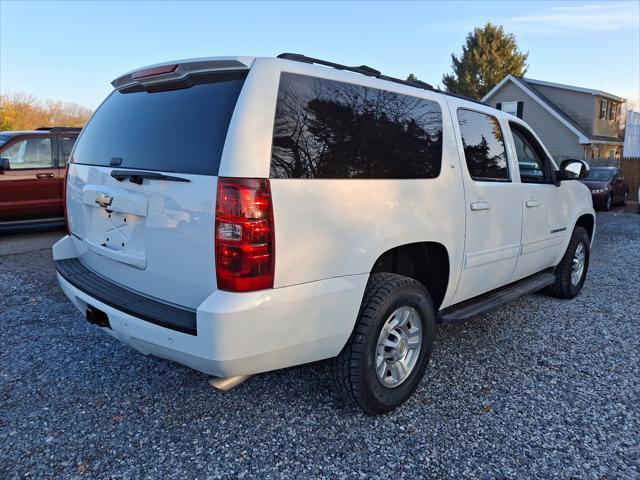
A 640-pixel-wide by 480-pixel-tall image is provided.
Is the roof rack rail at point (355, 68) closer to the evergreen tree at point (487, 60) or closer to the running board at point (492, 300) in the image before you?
the running board at point (492, 300)

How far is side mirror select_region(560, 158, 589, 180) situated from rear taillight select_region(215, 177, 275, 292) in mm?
3627

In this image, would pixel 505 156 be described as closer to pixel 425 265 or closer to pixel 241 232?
pixel 425 265

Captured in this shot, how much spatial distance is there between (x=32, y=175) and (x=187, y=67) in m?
7.53

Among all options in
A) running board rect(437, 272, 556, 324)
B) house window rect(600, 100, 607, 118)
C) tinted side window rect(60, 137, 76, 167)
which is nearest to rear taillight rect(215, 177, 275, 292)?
running board rect(437, 272, 556, 324)

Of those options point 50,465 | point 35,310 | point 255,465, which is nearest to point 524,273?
point 255,465

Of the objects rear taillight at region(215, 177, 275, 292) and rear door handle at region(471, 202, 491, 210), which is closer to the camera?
rear taillight at region(215, 177, 275, 292)

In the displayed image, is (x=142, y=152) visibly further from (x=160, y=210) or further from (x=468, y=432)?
(x=468, y=432)

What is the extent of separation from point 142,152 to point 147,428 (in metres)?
1.57

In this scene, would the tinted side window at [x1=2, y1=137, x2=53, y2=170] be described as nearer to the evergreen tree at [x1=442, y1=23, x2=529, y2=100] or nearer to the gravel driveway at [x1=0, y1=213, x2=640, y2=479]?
the gravel driveway at [x1=0, y1=213, x2=640, y2=479]

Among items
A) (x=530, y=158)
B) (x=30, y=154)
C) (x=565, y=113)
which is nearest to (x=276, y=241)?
(x=530, y=158)

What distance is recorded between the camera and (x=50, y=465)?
2.45 metres

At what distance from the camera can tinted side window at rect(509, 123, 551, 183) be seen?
435 centimetres

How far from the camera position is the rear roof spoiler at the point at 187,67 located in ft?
7.79

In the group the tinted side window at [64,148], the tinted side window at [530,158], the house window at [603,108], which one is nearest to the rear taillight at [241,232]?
the tinted side window at [530,158]
